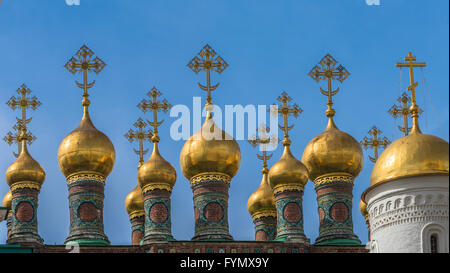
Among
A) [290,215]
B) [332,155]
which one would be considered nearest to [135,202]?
[290,215]

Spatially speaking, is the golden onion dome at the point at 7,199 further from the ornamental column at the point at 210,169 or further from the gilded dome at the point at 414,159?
the gilded dome at the point at 414,159

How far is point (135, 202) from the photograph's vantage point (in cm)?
4528

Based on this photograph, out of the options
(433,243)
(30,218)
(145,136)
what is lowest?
(433,243)

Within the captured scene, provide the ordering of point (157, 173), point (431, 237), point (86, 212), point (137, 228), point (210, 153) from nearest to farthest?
point (431, 237)
point (210, 153)
point (86, 212)
point (157, 173)
point (137, 228)

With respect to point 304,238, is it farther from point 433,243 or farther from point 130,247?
point 433,243

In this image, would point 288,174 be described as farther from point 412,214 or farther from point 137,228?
point 412,214

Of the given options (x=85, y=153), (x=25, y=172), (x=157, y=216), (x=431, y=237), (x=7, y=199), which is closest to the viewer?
(x=431, y=237)

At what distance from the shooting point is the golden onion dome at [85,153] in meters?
41.4

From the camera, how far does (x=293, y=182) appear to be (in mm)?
42031

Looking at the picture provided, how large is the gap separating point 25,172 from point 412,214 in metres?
14.2

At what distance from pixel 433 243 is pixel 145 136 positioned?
49.2 ft

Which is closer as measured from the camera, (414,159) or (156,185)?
(414,159)

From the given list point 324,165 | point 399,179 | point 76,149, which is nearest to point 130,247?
point 76,149

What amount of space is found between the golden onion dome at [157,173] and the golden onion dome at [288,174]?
9.29 feet
